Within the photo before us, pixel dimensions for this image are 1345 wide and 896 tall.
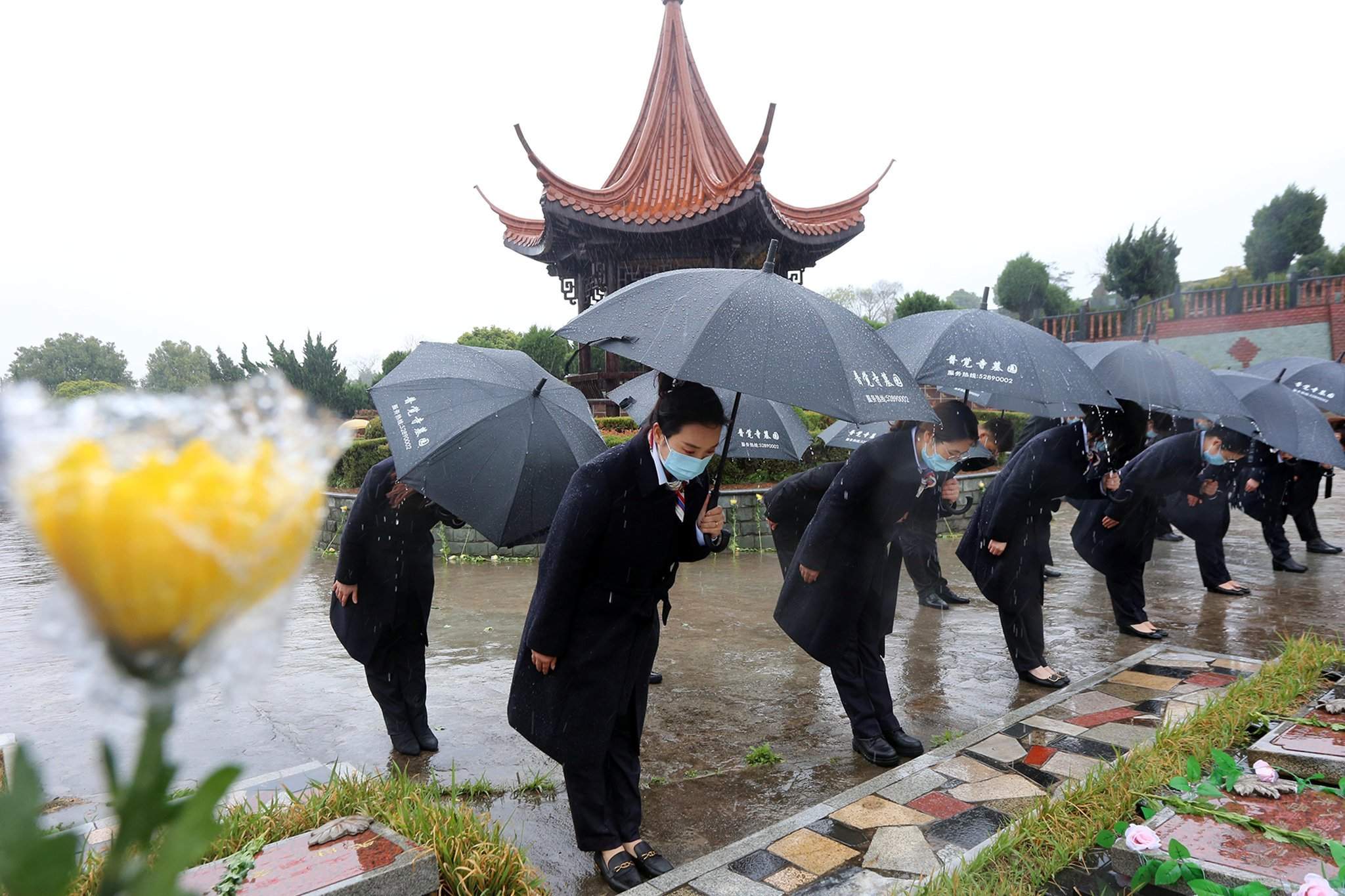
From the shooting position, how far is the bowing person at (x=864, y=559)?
437cm

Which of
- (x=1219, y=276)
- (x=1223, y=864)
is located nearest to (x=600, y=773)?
(x=1223, y=864)

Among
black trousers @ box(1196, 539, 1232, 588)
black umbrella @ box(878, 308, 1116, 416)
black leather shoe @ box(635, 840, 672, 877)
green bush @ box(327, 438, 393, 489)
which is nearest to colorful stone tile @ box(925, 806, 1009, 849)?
black leather shoe @ box(635, 840, 672, 877)

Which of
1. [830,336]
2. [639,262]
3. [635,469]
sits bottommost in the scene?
[635,469]

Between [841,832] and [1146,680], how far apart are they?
2919 millimetres

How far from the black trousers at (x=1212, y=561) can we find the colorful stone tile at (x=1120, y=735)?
14.6ft

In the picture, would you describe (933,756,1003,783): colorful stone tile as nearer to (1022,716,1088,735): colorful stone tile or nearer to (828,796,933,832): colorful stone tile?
(828,796,933,832): colorful stone tile

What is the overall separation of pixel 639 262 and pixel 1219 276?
99.7 ft

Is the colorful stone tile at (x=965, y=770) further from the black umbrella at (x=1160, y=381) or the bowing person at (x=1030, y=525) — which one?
the black umbrella at (x=1160, y=381)

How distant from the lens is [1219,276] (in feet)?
113

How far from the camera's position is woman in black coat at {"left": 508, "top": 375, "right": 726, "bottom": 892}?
3129 millimetres

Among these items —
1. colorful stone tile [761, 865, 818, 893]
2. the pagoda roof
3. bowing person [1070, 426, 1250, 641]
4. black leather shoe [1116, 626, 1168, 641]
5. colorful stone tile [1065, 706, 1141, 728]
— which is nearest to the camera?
colorful stone tile [761, 865, 818, 893]

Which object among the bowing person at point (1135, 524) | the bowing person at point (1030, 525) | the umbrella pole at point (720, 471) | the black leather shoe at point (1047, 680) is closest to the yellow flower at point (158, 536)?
the umbrella pole at point (720, 471)

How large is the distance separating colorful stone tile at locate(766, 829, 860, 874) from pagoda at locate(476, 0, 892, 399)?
356 inches

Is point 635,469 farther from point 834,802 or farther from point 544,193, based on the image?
point 544,193
